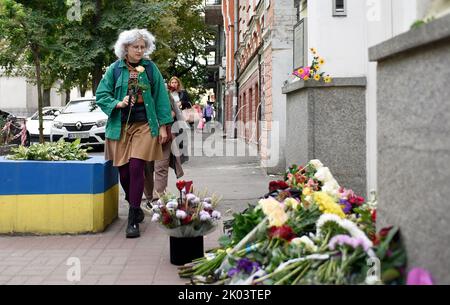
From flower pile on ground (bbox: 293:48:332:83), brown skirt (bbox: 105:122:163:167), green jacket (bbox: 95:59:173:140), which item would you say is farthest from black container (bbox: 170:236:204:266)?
flower pile on ground (bbox: 293:48:332:83)

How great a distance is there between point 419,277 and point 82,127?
14902 millimetres

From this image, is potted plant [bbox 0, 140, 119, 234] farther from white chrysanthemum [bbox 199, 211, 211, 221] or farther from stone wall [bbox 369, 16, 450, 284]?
stone wall [bbox 369, 16, 450, 284]

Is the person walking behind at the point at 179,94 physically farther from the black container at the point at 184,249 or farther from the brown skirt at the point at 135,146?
the black container at the point at 184,249

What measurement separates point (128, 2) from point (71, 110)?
8.38 metres

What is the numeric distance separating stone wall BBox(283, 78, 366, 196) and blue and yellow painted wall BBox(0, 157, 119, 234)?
2.55m

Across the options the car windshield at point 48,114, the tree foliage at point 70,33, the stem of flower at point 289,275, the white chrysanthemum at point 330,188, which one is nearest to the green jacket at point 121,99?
the white chrysanthemum at point 330,188

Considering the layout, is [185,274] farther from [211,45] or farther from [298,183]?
[211,45]

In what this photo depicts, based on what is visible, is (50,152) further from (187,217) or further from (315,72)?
(315,72)

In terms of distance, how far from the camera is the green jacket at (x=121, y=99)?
577 cm

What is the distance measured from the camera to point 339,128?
22.0ft

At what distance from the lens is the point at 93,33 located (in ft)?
78.8

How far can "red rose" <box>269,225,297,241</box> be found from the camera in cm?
350

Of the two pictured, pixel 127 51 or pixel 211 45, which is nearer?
pixel 127 51

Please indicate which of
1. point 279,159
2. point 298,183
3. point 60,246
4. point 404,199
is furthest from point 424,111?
point 279,159
